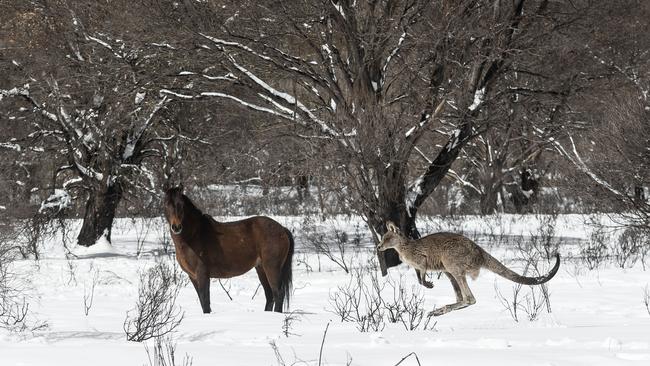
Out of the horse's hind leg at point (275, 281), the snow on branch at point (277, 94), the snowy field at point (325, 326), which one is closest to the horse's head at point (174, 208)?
the snowy field at point (325, 326)

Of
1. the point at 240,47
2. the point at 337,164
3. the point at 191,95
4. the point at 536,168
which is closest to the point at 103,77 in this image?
the point at 191,95

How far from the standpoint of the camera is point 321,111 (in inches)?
778

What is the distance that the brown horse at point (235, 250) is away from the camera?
11328 millimetres

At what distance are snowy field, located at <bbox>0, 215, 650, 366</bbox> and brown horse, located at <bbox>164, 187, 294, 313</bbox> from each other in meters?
0.44

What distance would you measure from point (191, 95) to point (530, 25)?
302 inches

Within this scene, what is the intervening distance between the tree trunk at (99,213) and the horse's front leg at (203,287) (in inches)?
459

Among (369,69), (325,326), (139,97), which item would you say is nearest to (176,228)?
(325,326)

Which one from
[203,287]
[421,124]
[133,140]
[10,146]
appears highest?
[133,140]

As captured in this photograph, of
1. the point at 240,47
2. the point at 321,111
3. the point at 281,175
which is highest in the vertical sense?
the point at 240,47

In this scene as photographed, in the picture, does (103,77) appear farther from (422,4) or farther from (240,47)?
(422,4)

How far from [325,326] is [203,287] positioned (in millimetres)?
2610

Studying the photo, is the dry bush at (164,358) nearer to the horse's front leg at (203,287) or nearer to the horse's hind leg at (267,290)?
the horse's front leg at (203,287)

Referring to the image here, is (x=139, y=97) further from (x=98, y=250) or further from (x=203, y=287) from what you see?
(x=203, y=287)

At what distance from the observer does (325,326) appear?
29.5 feet
